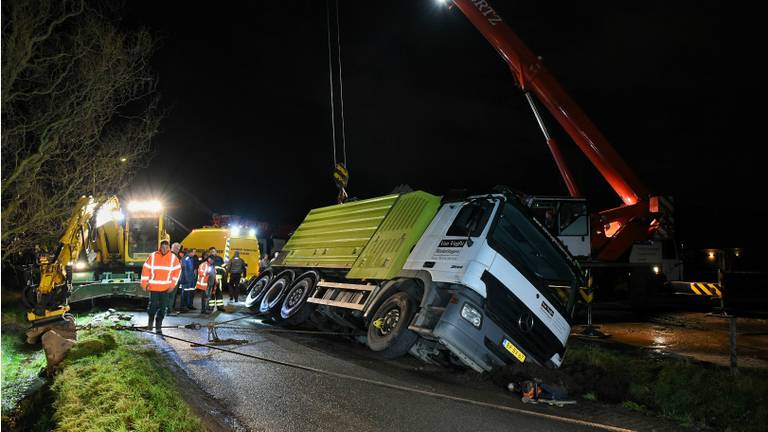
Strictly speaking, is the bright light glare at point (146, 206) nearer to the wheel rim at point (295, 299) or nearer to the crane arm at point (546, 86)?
the wheel rim at point (295, 299)

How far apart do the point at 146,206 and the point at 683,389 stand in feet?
43.8

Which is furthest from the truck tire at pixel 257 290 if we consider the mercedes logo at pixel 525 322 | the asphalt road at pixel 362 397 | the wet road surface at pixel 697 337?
the wet road surface at pixel 697 337

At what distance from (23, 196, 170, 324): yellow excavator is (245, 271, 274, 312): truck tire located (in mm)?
2554

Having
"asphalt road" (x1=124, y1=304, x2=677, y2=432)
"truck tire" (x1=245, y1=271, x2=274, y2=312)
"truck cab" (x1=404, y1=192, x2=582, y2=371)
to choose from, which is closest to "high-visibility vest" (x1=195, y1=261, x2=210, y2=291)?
"truck tire" (x1=245, y1=271, x2=274, y2=312)

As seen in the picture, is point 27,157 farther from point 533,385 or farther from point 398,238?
point 533,385

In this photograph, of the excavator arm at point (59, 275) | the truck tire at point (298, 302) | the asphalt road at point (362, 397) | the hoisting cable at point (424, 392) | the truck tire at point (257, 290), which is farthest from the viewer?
the truck tire at point (257, 290)

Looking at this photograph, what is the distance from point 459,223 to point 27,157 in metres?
6.93

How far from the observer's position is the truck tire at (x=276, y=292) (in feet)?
37.1

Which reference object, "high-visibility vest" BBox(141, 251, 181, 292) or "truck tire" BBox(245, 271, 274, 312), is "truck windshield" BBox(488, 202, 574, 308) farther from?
"truck tire" BBox(245, 271, 274, 312)

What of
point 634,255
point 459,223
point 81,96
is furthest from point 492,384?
point 634,255

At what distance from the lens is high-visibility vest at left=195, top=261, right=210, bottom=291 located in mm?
13102

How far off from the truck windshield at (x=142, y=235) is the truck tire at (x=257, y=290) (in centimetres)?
377

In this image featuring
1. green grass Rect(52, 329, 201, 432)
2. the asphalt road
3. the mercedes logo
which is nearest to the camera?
green grass Rect(52, 329, 201, 432)

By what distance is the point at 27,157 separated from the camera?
29.8 feet
